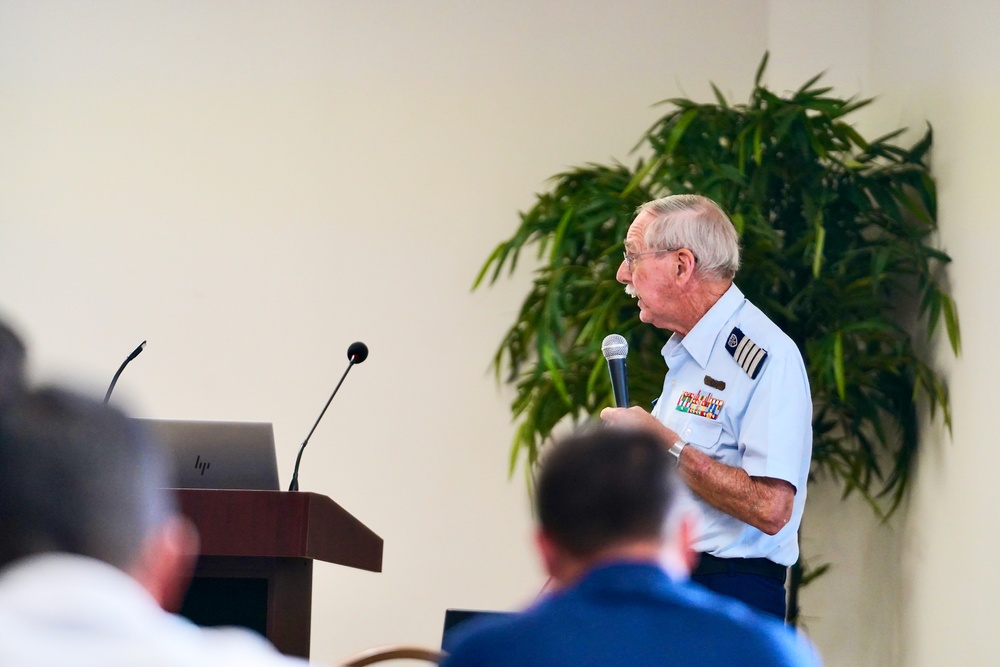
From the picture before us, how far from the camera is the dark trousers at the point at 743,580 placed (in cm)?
229

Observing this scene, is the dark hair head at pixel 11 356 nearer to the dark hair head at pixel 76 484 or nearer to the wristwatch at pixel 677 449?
the dark hair head at pixel 76 484

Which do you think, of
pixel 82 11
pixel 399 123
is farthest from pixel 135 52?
pixel 399 123

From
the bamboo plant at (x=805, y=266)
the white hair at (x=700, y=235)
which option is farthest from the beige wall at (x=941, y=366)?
the white hair at (x=700, y=235)

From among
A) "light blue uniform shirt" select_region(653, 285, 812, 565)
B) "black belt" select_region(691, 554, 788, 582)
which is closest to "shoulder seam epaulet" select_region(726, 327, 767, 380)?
"light blue uniform shirt" select_region(653, 285, 812, 565)

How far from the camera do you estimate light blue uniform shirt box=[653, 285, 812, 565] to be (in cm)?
232

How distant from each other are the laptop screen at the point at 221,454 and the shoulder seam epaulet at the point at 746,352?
3.53 ft

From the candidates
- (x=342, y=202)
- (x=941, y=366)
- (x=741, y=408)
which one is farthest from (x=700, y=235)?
(x=342, y=202)

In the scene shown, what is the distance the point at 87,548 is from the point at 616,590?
1.50ft

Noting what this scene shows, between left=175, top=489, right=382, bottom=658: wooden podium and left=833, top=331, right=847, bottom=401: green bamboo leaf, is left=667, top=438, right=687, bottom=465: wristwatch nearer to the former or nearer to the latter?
left=175, top=489, right=382, bottom=658: wooden podium

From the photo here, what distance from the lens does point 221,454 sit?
8.68 feet

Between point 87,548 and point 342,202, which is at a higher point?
point 342,202

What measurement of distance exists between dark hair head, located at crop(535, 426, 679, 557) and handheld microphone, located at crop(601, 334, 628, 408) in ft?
4.05

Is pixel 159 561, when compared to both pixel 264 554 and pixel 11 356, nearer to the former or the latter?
pixel 11 356

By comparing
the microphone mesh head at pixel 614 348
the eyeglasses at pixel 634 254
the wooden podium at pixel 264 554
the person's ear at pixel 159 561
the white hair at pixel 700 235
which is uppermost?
the white hair at pixel 700 235
